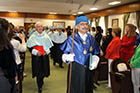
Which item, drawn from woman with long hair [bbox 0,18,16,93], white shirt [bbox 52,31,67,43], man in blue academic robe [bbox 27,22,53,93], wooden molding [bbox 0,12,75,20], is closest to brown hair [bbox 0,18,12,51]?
woman with long hair [bbox 0,18,16,93]

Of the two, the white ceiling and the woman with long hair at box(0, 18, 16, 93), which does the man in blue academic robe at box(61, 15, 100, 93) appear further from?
the white ceiling

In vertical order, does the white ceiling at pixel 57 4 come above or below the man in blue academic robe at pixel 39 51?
above

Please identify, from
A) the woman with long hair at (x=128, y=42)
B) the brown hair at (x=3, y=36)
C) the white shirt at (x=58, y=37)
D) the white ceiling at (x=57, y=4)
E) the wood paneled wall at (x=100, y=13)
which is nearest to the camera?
the brown hair at (x=3, y=36)

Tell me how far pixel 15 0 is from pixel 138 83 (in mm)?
6001

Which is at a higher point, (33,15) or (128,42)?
(33,15)

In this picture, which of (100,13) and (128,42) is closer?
(128,42)

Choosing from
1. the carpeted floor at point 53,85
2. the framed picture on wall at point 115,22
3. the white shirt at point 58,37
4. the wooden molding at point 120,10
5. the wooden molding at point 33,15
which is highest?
the wooden molding at point 33,15

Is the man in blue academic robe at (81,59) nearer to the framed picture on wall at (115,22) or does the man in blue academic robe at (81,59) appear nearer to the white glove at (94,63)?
the white glove at (94,63)

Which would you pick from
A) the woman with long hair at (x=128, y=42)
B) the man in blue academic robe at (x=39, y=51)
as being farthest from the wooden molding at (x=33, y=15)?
the woman with long hair at (x=128, y=42)

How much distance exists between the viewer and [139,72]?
239cm

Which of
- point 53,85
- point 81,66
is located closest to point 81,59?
point 81,66

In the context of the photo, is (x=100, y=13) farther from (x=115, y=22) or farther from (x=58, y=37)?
(x=58, y=37)

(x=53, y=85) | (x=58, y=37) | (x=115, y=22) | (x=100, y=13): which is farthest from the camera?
(x=100, y=13)

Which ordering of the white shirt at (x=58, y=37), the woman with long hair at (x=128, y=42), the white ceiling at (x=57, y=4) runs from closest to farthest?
the woman with long hair at (x=128, y=42) < the white shirt at (x=58, y=37) < the white ceiling at (x=57, y=4)
